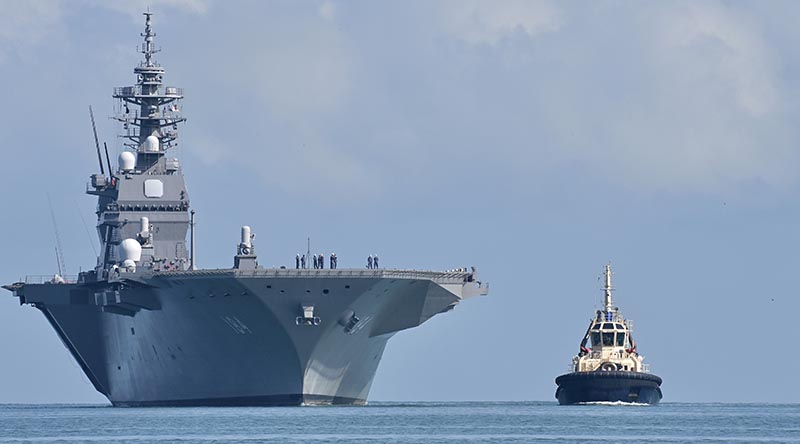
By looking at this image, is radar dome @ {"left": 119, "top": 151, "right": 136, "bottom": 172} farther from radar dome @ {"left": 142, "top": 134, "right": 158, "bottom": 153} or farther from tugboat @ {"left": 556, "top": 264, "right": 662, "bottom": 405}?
tugboat @ {"left": 556, "top": 264, "right": 662, "bottom": 405}

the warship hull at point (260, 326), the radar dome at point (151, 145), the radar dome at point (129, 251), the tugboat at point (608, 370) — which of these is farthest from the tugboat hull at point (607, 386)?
the radar dome at point (151, 145)

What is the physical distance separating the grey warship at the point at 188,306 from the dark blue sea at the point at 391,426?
1.19 metres

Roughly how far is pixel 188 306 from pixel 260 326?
295 cm

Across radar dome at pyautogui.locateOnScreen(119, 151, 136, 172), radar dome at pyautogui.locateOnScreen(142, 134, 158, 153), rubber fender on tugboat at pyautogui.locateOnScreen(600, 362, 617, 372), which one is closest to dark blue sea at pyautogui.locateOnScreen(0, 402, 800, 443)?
rubber fender on tugboat at pyautogui.locateOnScreen(600, 362, 617, 372)

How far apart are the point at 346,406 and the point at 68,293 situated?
11520 mm

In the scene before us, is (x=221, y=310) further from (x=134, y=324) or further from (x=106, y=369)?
(x=106, y=369)

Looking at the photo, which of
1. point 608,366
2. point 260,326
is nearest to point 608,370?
point 608,366

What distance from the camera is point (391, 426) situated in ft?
215

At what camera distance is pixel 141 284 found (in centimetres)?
7250

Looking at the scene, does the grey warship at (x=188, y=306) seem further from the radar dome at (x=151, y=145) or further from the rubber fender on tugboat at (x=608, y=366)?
the rubber fender on tugboat at (x=608, y=366)

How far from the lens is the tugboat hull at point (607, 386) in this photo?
78.6 m

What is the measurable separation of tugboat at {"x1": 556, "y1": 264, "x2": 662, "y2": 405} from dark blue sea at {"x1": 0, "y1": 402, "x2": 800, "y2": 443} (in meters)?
0.57

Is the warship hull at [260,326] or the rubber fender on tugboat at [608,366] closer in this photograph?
the warship hull at [260,326]

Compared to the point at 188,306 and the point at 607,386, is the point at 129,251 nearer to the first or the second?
the point at 188,306
